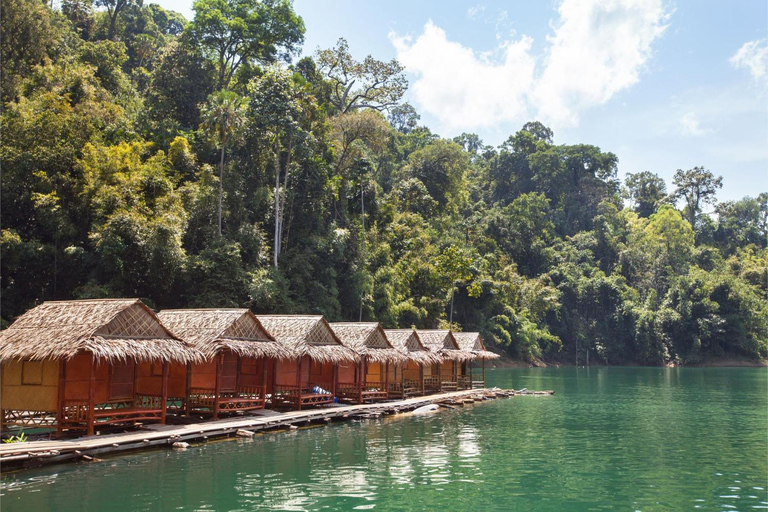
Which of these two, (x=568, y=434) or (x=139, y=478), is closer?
(x=139, y=478)

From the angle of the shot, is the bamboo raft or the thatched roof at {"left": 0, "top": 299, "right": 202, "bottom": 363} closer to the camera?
the bamboo raft

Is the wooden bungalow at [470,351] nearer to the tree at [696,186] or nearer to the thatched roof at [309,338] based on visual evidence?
the thatched roof at [309,338]

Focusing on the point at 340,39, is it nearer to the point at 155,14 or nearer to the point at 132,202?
the point at 132,202

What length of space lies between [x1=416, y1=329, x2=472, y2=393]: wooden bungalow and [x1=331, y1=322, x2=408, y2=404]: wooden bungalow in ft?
18.4

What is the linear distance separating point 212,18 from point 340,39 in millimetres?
11806

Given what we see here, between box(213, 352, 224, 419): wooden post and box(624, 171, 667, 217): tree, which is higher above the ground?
box(624, 171, 667, 217): tree

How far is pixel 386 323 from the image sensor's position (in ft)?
161

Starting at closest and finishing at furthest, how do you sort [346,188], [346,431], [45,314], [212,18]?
1. [45,314]
2. [346,431]
3. [212,18]
4. [346,188]

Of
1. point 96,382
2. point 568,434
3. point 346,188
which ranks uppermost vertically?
point 346,188

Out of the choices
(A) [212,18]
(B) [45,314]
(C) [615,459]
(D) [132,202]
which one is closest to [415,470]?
(C) [615,459]

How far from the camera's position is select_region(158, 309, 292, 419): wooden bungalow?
21891mm

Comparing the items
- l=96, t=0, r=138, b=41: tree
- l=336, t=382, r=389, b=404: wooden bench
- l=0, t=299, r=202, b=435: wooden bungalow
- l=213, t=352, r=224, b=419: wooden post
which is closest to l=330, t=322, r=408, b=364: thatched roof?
l=336, t=382, r=389, b=404: wooden bench

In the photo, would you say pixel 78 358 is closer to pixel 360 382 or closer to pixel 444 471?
pixel 444 471

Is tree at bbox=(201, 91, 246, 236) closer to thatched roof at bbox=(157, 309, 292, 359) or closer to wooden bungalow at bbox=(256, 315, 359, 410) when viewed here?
wooden bungalow at bbox=(256, 315, 359, 410)
